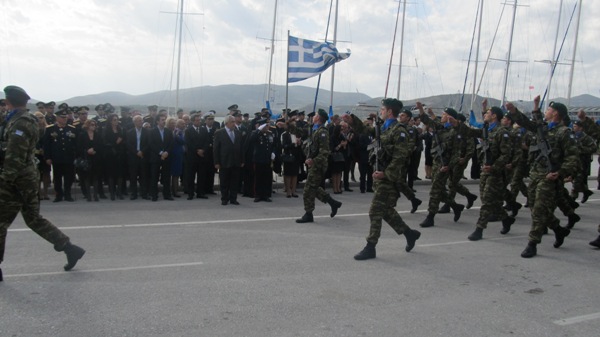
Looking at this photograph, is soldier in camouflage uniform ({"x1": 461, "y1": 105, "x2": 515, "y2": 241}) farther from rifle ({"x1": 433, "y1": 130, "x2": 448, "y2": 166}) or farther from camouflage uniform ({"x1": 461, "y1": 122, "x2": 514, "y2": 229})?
rifle ({"x1": 433, "y1": 130, "x2": 448, "y2": 166})

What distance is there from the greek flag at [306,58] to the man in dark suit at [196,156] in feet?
14.8

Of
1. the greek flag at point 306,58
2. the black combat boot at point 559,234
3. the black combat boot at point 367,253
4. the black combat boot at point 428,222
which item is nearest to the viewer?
the black combat boot at point 367,253

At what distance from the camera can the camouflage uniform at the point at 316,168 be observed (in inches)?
363

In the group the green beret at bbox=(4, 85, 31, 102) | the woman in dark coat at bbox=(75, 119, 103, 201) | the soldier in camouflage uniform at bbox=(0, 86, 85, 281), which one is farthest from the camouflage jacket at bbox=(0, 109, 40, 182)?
the woman in dark coat at bbox=(75, 119, 103, 201)

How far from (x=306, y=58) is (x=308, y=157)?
7109 mm

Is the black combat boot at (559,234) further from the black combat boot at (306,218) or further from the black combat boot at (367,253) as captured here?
the black combat boot at (306,218)

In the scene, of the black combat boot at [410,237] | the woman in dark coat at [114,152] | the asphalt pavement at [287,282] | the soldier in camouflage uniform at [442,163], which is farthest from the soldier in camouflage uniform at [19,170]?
the soldier in camouflage uniform at [442,163]

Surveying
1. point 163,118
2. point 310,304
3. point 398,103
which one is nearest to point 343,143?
point 163,118

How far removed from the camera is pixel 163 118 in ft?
38.2

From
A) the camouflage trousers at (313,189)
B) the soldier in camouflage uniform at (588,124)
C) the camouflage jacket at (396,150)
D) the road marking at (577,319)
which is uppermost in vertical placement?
the soldier in camouflage uniform at (588,124)

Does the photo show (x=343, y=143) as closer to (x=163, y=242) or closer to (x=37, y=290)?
(x=163, y=242)

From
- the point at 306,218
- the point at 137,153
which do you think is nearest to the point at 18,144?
the point at 306,218

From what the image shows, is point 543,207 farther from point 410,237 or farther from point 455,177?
point 455,177

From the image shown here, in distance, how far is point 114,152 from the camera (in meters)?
11.3
